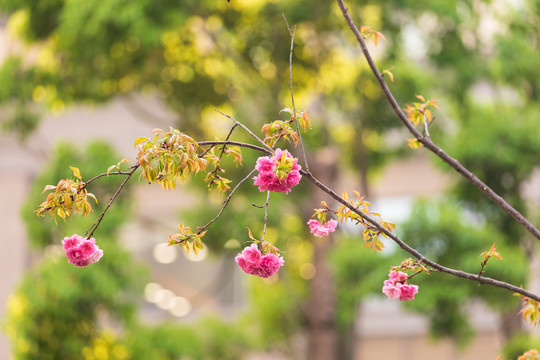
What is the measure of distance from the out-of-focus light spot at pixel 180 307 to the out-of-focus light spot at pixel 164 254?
456 millimetres

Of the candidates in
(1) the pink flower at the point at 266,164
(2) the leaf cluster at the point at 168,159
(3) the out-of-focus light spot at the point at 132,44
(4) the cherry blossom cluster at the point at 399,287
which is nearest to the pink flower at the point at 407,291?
(4) the cherry blossom cluster at the point at 399,287

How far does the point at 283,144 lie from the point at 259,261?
3.91m

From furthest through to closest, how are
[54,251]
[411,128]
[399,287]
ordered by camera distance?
[54,251]
[399,287]
[411,128]

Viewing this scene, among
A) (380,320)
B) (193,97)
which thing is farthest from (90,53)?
(380,320)

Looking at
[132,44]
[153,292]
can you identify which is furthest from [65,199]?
[153,292]

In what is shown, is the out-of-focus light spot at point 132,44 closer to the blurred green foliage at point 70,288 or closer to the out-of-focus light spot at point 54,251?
→ the blurred green foliage at point 70,288

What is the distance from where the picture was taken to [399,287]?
8.07 ft

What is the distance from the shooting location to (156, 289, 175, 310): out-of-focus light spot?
9.77 metres

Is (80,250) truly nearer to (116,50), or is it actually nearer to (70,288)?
(70,288)

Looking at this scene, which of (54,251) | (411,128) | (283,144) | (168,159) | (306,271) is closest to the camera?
(168,159)

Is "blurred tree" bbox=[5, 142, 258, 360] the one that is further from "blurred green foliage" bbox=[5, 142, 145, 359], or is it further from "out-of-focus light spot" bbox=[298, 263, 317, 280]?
"out-of-focus light spot" bbox=[298, 263, 317, 280]

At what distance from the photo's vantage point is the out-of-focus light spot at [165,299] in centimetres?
977

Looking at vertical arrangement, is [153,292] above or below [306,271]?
above

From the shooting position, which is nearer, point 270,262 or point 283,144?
point 270,262
